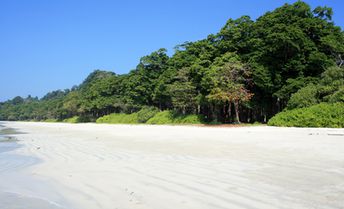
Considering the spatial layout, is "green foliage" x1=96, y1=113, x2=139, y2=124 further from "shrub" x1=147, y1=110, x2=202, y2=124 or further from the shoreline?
the shoreline

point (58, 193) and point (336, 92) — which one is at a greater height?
point (336, 92)

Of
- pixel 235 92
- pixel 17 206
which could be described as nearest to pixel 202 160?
pixel 17 206

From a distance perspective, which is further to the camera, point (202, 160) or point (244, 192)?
point (202, 160)

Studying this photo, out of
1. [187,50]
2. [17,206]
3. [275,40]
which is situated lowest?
[17,206]

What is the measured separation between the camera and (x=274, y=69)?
88.9 feet

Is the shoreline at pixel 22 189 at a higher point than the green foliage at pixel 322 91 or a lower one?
lower

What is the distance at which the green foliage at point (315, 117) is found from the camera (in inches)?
667

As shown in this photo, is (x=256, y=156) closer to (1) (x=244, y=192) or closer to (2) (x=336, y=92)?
(1) (x=244, y=192)

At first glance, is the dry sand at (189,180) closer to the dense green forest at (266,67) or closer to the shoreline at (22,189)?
the shoreline at (22,189)

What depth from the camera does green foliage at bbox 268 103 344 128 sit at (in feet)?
55.6

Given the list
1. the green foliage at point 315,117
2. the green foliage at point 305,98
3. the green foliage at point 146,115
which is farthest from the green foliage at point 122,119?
the green foliage at point 315,117

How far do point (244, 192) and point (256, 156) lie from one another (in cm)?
350

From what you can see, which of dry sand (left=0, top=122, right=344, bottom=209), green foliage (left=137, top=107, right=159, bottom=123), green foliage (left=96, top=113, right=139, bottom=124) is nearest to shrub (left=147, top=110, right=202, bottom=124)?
green foliage (left=137, top=107, right=159, bottom=123)

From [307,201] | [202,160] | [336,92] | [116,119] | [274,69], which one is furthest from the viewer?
[116,119]
